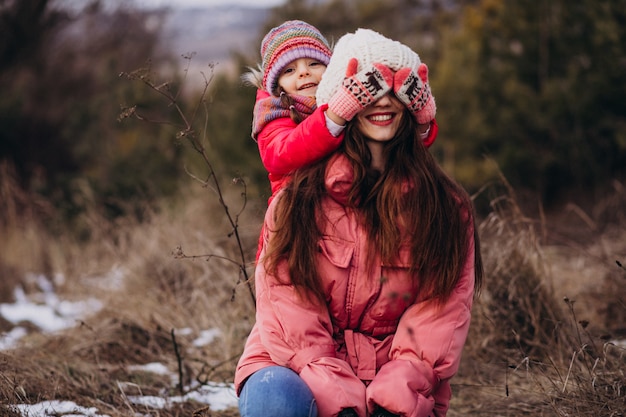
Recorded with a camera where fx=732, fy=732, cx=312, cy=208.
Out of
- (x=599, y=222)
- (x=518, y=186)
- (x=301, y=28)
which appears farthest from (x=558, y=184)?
(x=301, y=28)

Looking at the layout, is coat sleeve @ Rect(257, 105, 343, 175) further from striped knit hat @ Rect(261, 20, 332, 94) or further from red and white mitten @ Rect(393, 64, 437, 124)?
striped knit hat @ Rect(261, 20, 332, 94)

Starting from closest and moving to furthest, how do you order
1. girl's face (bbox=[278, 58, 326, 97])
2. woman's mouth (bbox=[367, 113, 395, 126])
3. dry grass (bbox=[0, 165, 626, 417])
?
1. woman's mouth (bbox=[367, 113, 395, 126])
2. girl's face (bbox=[278, 58, 326, 97])
3. dry grass (bbox=[0, 165, 626, 417])

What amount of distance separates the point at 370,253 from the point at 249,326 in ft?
6.16

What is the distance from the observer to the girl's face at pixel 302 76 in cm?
301

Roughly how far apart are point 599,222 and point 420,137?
5.32 m

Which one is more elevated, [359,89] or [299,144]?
[359,89]

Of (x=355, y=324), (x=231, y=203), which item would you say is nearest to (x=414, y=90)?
(x=355, y=324)

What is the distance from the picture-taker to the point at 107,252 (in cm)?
744

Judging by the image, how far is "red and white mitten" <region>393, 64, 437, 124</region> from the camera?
2.40m

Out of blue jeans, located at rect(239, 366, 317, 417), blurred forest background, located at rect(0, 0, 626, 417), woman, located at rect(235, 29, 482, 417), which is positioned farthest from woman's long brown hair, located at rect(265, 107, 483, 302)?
blurred forest background, located at rect(0, 0, 626, 417)

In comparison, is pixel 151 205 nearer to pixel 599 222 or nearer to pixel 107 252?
pixel 107 252

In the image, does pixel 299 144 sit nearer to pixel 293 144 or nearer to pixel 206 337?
pixel 293 144

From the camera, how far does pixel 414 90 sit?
2.43 metres

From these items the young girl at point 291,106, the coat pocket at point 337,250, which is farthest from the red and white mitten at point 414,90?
the coat pocket at point 337,250
